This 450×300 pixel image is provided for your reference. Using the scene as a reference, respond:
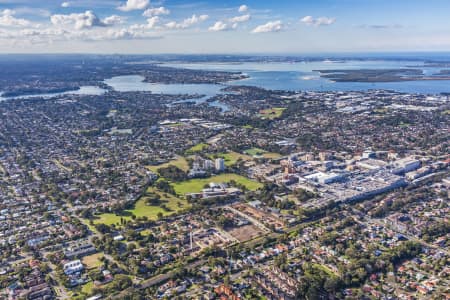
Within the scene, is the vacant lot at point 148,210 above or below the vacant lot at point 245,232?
above

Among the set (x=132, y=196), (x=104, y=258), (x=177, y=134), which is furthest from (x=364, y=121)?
(x=104, y=258)

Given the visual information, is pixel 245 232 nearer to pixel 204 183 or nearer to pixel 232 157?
pixel 204 183

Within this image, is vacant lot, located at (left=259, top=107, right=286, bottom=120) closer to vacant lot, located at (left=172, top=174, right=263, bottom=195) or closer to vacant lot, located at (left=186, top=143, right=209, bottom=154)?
vacant lot, located at (left=186, top=143, right=209, bottom=154)

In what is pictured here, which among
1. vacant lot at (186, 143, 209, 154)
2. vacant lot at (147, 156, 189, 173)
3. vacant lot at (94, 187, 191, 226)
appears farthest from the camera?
vacant lot at (186, 143, 209, 154)

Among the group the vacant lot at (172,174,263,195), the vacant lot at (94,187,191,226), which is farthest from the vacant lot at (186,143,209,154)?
the vacant lot at (94,187,191,226)

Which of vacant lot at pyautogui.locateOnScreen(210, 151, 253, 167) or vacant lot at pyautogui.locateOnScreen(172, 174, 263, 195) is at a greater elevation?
vacant lot at pyautogui.locateOnScreen(210, 151, 253, 167)

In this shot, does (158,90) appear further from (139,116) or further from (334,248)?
(334,248)

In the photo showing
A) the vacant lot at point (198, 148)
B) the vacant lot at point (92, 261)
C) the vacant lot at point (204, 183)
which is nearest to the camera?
the vacant lot at point (92, 261)

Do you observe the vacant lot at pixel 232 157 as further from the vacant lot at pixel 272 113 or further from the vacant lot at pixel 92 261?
the vacant lot at pixel 272 113

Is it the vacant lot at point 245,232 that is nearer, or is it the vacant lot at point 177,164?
the vacant lot at point 245,232

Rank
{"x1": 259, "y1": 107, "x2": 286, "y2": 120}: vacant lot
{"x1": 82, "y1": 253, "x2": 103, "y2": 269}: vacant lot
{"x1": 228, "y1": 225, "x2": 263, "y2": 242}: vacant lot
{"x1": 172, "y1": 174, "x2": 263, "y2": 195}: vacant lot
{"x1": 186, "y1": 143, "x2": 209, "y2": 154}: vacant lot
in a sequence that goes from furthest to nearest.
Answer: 1. {"x1": 259, "y1": 107, "x2": 286, "y2": 120}: vacant lot
2. {"x1": 186, "y1": 143, "x2": 209, "y2": 154}: vacant lot
3. {"x1": 172, "y1": 174, "x2": 263, "y2": 195}: vacant lot
4. {"x1": 228, "y1": 225, "x2": 263, "y2": 242}: vacant lot
5. {"x1": 82, "y1": 253, "x2": 103, "y2": 269}: vacant lot

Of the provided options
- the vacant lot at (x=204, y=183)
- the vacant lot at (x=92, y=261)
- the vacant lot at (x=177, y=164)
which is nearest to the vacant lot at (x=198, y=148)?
the vacant lot at (x=177, y=164)
